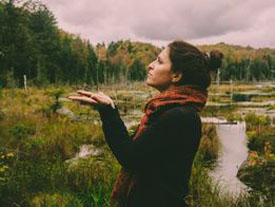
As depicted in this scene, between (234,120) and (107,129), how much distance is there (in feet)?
43.8

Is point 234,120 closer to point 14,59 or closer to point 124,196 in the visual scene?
point 124,196

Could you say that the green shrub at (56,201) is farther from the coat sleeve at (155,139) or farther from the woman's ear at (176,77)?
the woman's ear at (176,77)

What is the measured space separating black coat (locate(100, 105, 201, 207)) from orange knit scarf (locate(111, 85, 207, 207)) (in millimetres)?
34

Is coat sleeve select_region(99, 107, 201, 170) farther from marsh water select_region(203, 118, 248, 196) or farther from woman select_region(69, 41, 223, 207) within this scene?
marsh water select_region(203, 118, 248, 196)

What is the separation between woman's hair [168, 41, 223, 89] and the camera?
5.08 ft

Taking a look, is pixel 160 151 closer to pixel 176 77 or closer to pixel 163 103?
pixel 163 103

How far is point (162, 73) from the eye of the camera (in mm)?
1620

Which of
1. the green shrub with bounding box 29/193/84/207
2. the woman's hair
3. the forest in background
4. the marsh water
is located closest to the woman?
the woman's hair

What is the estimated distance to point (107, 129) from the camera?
4.79 ft

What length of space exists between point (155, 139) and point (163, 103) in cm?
21

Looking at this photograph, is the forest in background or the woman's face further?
the forest in background

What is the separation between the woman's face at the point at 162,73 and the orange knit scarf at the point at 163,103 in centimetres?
7

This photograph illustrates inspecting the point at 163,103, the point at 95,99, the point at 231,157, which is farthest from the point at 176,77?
the point at 231,157

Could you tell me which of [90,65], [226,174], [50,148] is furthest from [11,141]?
[90,65]
